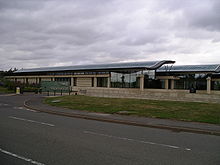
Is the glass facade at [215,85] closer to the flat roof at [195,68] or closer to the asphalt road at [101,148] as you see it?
the flat roof at [195,68]

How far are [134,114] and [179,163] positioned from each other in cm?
921

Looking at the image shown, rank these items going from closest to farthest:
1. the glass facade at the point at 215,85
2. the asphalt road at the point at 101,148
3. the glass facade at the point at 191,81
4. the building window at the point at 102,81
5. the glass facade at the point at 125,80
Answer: the asphalt road at the point at 101,148
the glass facade at the point at 125,80
the glass facade at the point at 215,85
the glass facade at the point at 191,81
the building window at the point at 102,81

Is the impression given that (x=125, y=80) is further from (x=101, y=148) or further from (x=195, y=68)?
(x=101, y=148)

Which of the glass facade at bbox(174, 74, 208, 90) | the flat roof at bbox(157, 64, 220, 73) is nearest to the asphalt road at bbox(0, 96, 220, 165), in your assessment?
the flat roof at bbox(157, 64, 220, 73)

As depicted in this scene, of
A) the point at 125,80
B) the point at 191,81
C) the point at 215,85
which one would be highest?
the point at 125,80

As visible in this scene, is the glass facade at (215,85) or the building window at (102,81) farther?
the building window at (102,81)

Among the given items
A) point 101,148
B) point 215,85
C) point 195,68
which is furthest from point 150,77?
point 101,148

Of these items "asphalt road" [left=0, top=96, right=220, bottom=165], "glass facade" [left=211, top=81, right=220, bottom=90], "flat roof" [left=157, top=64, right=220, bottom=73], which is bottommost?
"asphalt road" [left=0, top=96, right=220, bottom=165]

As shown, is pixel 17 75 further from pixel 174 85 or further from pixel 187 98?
pixel 187 98

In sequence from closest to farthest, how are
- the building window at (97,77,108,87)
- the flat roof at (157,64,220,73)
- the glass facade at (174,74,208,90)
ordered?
the flat roof at (157,64,220,73)
the glass facade at (174,74,208,90)
the building window at (97,77,108,87)

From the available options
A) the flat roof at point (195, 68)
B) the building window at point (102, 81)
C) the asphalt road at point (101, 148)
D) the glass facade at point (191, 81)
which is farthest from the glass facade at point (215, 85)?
the asphalt road at point (101, 148)

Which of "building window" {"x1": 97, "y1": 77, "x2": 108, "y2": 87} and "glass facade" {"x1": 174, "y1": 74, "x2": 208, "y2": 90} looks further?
"building window" {"x1": 97, "y1": 77, "x2": 108, "y2": 87}

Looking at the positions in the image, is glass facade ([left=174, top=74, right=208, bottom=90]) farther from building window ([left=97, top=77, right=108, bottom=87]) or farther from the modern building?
building window ([left=97, top=77, right=108, bottom=87])

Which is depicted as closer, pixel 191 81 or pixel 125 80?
pixel 125 80
